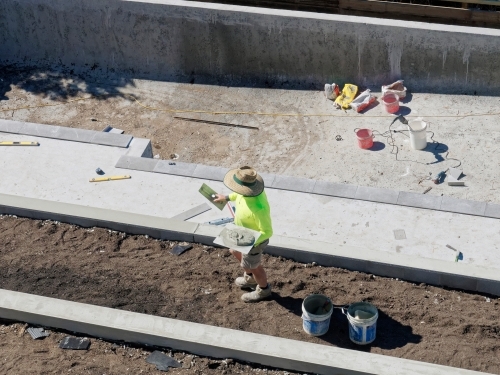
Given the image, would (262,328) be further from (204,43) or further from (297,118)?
(204,43)

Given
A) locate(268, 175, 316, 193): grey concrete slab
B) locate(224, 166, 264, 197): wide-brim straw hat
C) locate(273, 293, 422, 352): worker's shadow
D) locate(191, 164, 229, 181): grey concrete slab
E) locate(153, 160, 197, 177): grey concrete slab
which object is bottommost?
locate(273, 293, 422, 352): worker's shadow

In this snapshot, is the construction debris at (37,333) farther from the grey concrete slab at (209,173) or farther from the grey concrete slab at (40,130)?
the grey concrete slab at (40,130)

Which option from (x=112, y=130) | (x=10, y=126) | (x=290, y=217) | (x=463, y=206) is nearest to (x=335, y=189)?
(x=290, y=217)

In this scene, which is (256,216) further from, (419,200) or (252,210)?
(419,200)

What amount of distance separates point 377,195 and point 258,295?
249 cm

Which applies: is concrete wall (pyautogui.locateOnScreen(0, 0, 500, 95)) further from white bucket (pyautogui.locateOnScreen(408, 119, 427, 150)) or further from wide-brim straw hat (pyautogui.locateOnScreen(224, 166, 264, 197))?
wide-brim straw hat (pyautogui.locateOnScreen(224, 166, 264, 197))

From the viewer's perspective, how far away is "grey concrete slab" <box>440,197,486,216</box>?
1065 centimetres

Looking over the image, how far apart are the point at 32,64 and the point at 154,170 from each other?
4.69 metres

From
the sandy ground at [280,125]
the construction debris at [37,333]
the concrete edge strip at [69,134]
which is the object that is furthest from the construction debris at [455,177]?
the construction debris at [37,333]

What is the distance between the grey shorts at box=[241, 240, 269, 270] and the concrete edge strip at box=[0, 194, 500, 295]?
82 centimetres

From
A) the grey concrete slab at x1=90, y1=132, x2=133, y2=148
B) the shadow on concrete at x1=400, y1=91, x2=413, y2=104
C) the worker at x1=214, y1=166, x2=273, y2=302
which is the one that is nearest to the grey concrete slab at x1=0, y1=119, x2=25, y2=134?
the grey concrete slab at x1=90, y1=132, x2=133, y2=148

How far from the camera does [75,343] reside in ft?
29.1

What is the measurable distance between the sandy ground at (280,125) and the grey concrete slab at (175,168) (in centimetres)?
119

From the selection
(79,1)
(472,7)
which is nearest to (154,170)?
(79,1)
